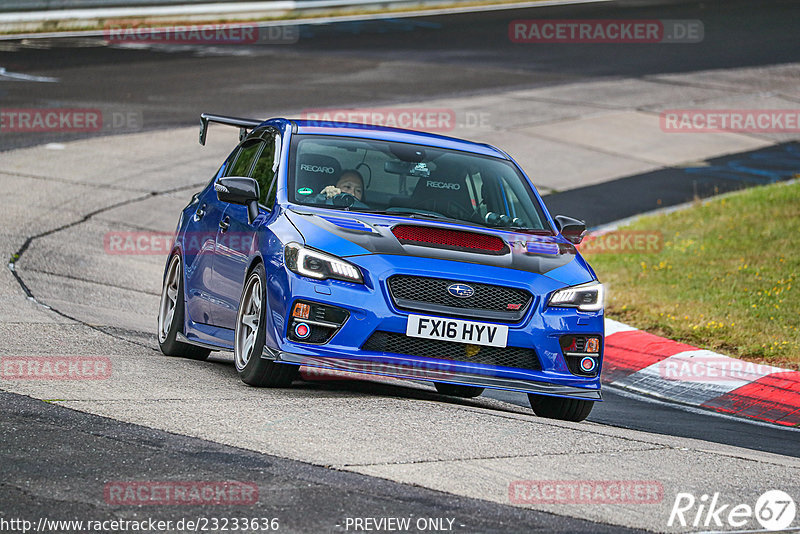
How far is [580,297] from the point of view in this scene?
7.88m

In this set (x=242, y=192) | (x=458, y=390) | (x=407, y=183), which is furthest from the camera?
(x=458, y=390)

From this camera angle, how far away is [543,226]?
8.73 m

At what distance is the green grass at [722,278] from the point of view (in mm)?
11492

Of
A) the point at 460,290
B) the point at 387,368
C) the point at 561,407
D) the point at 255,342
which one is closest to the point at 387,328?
the point at 387,368

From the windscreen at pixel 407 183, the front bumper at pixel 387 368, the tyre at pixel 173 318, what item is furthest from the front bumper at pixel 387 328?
the tyre at pixel 173 318

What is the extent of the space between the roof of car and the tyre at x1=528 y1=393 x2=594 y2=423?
6.20 feet

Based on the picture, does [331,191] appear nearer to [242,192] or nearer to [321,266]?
[242,192]

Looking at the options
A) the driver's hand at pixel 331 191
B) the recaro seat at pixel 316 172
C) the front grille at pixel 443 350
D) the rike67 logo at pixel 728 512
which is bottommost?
the rike67 logo at pixel 728 512

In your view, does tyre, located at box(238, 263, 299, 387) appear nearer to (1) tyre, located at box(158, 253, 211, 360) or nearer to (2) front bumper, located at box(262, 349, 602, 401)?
(2) front bumper, located at box(262, 349, 602, 401)

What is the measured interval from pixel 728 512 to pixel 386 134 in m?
4.26

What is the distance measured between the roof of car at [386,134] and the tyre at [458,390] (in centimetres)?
167

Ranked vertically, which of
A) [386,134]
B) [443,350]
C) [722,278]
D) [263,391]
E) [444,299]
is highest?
[386,134]

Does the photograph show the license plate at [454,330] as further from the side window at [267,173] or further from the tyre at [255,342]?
the side window at [267,173]

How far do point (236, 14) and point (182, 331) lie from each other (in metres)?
25.9
